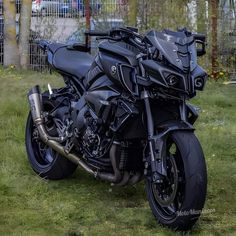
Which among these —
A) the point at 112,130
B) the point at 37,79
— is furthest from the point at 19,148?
the point at 37,79

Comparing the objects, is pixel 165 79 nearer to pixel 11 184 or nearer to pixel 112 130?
pixel 112 130

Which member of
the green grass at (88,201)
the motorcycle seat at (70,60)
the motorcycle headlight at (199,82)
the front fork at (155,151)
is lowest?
the green grass at (88,201)

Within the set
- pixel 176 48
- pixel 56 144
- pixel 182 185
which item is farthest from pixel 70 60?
pixel 182 185

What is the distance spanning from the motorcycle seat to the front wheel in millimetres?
1451

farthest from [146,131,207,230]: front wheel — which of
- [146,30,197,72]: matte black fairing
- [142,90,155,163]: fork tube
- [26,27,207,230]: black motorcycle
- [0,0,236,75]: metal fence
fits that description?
[0,0,236,75]: metal fence

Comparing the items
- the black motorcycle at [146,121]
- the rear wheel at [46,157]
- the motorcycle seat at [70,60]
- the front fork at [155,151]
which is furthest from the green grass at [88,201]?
the motorcycle seat at [70,60]

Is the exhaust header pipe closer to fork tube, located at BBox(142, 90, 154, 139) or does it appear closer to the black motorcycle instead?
the black motorcycle

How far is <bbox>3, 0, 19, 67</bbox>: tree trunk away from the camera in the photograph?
1229cm

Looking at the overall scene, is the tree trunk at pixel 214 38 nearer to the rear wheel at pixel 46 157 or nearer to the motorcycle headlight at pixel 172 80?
the rear wheel at pixel 46 157

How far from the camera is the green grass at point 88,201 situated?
4582 millimetres

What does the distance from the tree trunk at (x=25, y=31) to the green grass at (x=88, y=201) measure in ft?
16.6

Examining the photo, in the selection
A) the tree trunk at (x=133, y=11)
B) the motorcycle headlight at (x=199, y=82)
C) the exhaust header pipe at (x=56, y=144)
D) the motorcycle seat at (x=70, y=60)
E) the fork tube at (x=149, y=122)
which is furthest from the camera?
the tree trunk at (x=133, y=11)

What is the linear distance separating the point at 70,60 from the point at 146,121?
1.44 metres

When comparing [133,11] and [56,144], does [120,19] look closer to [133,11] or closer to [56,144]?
[133,11]
